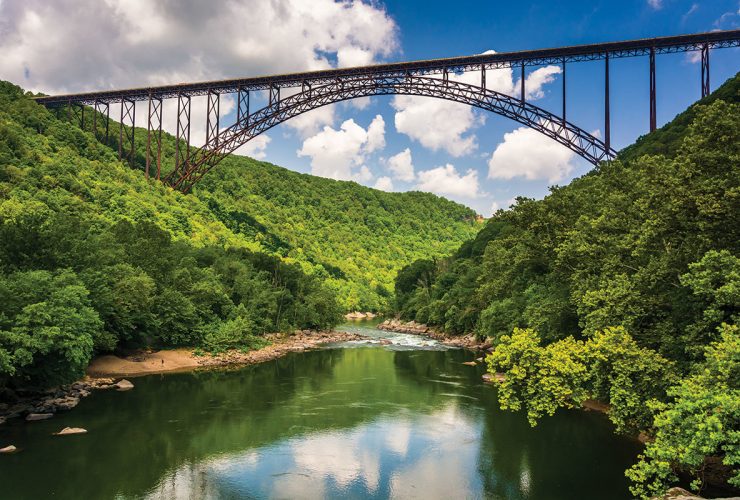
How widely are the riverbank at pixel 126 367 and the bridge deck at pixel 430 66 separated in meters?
22.1

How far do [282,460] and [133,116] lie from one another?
4468 cm

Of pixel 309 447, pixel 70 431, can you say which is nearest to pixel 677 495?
pixel 309 447

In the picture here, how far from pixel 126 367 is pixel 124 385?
4.47m

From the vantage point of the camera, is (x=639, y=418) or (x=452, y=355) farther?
(x=452, y=355)

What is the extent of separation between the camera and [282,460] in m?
15.8

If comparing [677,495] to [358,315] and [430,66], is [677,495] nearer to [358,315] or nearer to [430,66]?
[430,66]

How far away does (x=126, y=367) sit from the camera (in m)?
28.6

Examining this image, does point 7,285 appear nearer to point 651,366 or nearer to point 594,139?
point 651,366

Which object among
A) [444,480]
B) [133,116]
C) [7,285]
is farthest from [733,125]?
[133,116]

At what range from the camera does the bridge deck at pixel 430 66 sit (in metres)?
31.9

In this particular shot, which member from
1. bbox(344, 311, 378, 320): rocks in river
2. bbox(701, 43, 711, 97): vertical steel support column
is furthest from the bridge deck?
bbox(344, 311, 378, 320): rocks in river

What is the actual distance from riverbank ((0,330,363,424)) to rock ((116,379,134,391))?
0.14 metres

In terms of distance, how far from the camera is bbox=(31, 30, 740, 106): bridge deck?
31.9 m

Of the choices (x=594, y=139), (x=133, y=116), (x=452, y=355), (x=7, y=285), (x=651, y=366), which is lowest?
(x=452, y=355)
